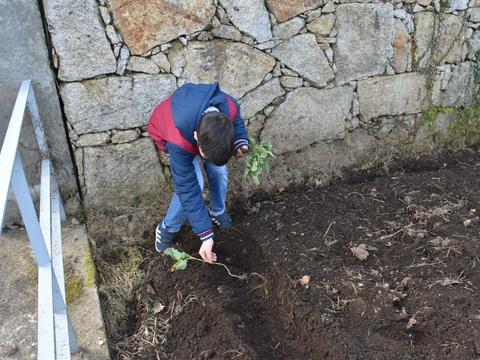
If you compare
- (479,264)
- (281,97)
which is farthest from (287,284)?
(281,97)

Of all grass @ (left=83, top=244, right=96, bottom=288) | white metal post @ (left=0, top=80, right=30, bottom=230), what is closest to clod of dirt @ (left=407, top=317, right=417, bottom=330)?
grass @ (left=83, top=244, right=96, bottom=288)

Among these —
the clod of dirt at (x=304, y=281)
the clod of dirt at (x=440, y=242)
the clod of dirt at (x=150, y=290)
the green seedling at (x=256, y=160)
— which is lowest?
the clod of dirt at (x=150, y=290)

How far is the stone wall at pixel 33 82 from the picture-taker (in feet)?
9.10

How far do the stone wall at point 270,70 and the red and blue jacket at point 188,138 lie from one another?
0.65 metres

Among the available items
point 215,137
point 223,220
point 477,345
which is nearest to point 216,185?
point 223,220

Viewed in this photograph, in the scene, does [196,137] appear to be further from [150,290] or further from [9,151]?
[150,290]

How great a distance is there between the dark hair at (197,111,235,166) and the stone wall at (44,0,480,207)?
112cm

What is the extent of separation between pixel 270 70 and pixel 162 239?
1.49 m

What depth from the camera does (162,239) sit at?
121 inches

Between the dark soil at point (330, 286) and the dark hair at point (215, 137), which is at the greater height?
the dark hair at point (215, 137)

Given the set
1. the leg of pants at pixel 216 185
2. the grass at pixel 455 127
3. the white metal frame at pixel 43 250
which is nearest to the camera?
the white metal frame at pixel 43 250

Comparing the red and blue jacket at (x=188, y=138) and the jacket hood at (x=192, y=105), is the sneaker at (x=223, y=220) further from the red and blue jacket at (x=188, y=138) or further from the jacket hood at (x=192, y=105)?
the jacket hood at (x=192, y=105)

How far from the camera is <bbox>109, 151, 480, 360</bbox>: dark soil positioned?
7.87 feet

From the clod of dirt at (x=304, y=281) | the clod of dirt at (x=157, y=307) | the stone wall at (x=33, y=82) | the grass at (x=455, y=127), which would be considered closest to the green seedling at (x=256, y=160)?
the clod of dirt at (x=304, y=281)
